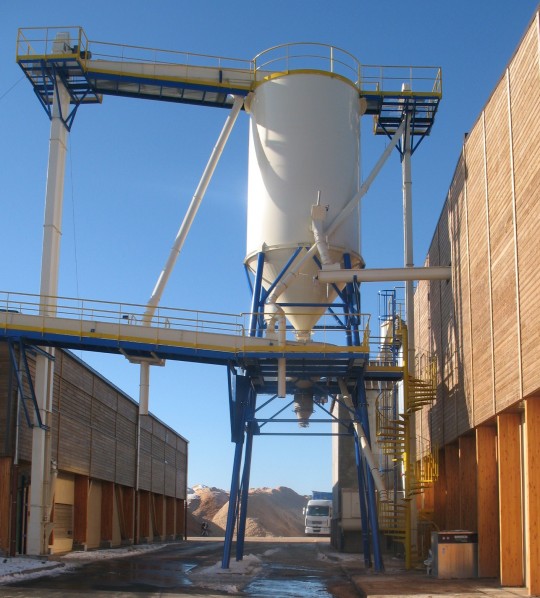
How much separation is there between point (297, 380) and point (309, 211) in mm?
5931

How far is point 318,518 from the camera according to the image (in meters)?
78.4

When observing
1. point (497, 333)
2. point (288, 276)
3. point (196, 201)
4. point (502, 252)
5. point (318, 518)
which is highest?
point (196, 201)

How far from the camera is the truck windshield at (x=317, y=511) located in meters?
78.2

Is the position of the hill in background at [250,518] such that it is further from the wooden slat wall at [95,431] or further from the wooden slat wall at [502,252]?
the wooden slat wall at [502,252]

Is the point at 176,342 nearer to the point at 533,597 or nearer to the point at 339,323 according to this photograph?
the point at 339,323

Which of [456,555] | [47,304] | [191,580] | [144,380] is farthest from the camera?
[47,304]

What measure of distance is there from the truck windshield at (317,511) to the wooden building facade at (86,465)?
20405 millimetres

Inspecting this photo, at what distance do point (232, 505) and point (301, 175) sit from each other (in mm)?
11388

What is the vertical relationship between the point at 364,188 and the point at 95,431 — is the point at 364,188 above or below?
above

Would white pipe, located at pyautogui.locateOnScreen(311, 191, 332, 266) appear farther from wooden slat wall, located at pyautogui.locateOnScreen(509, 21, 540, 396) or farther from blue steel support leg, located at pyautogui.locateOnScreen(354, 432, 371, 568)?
wooden slat wall, located at pyautogui.locateOnScreen(509, 21, 540, 396)

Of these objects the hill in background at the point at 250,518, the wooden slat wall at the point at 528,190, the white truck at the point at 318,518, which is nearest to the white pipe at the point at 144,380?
the wooden slat wall at the point at 528,190

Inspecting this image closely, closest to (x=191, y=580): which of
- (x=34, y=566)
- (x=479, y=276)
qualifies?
(x=34, y=566)

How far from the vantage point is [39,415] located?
30094mm

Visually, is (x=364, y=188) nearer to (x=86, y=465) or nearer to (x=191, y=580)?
(x=191, y=580)
